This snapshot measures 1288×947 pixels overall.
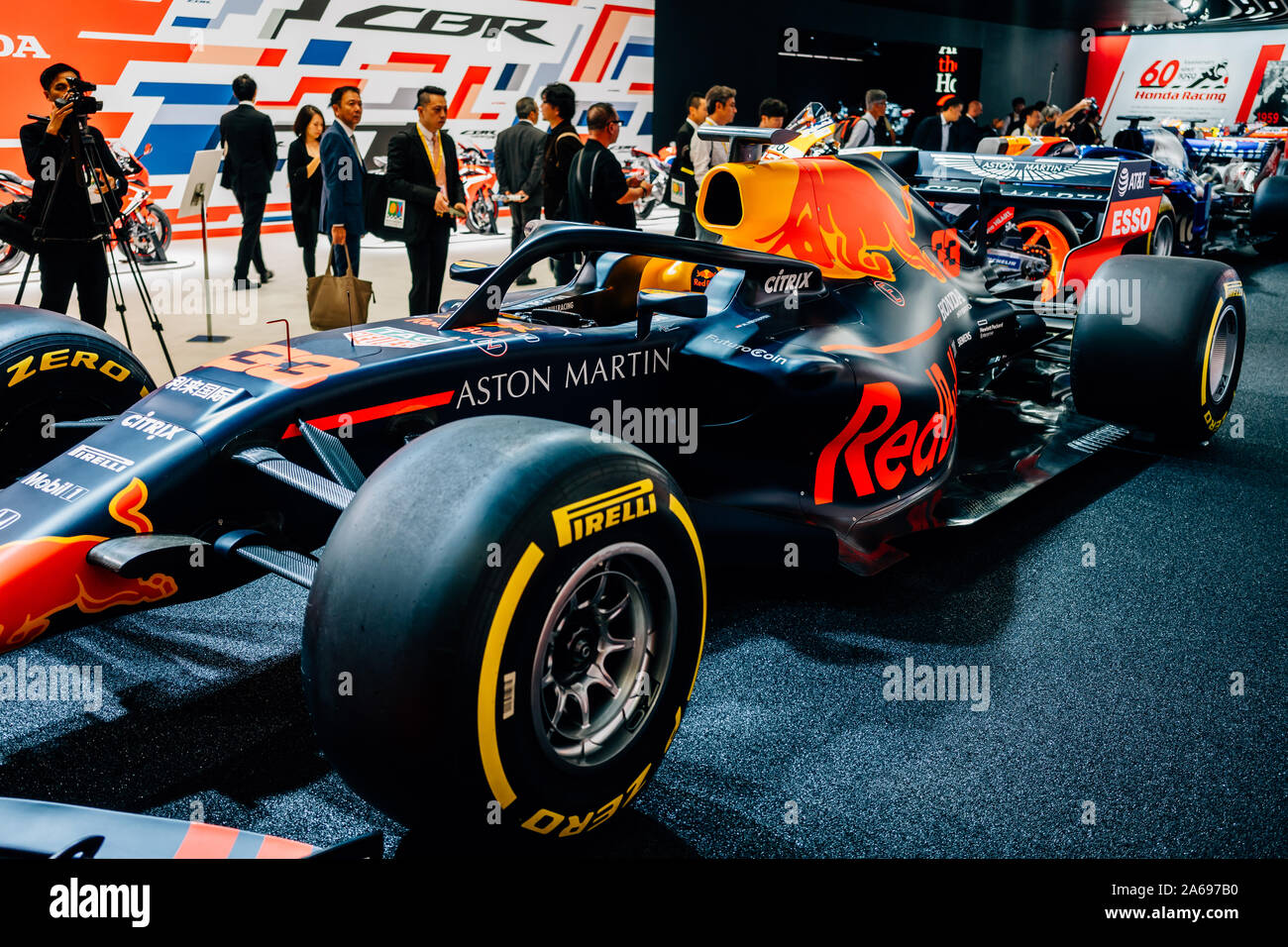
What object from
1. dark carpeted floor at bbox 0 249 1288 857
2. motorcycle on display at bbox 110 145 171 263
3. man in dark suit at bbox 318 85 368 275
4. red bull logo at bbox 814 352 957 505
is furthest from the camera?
motorcycle on display at bbox 110 145 171 263

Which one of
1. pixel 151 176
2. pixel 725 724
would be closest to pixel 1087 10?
pixel 151 176

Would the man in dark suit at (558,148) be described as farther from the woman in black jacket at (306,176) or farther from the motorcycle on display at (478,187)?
the motorcycle on display at (478,187)

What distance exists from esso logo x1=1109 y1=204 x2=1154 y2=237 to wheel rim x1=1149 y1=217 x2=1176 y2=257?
5.19 ft

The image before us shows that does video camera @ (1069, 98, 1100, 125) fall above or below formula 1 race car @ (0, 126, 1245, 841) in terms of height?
above

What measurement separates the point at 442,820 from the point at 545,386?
1356mm

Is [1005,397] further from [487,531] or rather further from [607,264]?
[487,531]

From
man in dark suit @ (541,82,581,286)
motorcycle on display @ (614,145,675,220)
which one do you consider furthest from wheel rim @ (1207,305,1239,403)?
motorcycle on display @ (614,145,675,220)

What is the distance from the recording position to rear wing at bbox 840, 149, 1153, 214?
5.95 meters

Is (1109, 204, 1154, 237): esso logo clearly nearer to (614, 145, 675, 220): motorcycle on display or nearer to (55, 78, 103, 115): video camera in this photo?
(55, 78, 103, 115): video camera

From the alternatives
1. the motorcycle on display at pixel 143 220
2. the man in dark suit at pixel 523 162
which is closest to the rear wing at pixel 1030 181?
the man in dark suit at pixel 523 162

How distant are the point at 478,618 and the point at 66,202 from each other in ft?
13.8

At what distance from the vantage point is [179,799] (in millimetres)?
2258

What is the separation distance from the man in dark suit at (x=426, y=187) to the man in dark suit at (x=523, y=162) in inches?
72.9

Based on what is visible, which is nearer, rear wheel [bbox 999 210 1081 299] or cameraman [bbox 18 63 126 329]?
cameraman [bbox 18 63 126 329]
